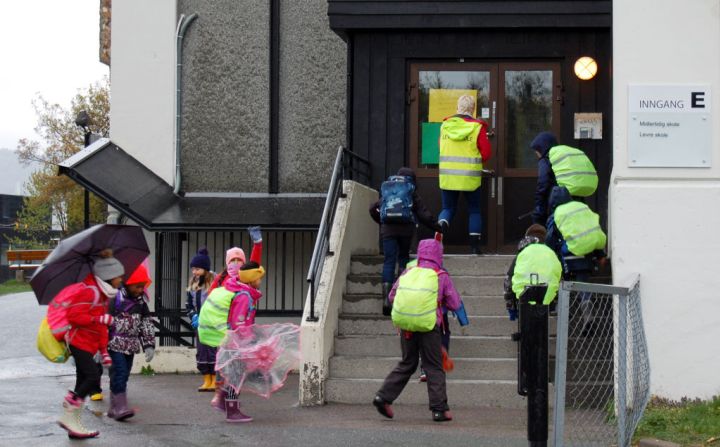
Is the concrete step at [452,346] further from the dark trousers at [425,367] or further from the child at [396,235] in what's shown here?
the dark trousers at [425,367]

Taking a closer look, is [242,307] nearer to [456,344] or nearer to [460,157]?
[456,344]

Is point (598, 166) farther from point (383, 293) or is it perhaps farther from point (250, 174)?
point (250, 174)

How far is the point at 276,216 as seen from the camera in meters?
14.9

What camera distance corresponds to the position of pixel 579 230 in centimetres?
1050

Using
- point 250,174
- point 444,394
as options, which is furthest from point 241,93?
point 444,394

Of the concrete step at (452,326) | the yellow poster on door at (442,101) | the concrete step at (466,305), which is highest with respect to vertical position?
the yellow poster on door at (442,101)

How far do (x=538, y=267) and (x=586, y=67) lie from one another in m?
4.91

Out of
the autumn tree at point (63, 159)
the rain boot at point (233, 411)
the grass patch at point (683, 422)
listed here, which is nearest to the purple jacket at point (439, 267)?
the rain boot at point (233, 411)

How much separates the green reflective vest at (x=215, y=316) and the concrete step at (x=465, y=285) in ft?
7.17

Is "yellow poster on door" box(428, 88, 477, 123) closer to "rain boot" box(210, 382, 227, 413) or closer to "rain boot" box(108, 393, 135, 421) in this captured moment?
"rain boot" box(210, 382, 227, 413)

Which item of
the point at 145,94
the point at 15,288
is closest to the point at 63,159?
the point at 15,288

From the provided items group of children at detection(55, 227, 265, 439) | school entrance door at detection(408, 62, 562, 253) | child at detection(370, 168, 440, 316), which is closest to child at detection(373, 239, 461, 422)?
group of children at detection(55, 227, 265, 439)

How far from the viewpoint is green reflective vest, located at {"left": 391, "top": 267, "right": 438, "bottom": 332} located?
Result: 9.25 metres

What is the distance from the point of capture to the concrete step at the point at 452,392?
10.2 m
